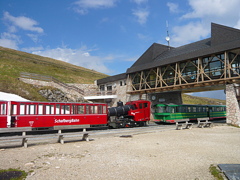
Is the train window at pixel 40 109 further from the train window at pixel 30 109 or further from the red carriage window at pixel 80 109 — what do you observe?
the red carriage window at pixel 80 109

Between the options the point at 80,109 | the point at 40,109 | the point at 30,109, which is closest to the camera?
the point at 30,109

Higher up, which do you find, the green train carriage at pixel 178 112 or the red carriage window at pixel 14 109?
the red carriage window at pixel 14 109

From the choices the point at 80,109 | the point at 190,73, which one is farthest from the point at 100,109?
the point at 190,73

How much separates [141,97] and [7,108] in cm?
2005

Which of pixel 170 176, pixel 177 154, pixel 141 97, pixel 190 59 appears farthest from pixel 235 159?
pixel 141 97

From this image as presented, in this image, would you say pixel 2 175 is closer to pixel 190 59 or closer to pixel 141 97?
pixel 190 59

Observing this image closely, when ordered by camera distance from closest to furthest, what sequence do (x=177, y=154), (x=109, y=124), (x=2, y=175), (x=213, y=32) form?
(x=2, y=175)
(x=177, y=154)
(x=109, y=124)
(x=213, y=32)

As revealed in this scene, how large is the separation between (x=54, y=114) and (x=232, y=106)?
17726 millimetres

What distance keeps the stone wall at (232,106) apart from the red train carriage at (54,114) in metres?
13.1

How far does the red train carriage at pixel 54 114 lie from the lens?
14.8m

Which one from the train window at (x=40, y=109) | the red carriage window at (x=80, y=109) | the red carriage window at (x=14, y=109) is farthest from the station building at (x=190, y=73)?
the red carriage window at (x=14, y=109)

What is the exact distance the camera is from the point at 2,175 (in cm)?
605

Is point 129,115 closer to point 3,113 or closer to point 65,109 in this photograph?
point 65,109

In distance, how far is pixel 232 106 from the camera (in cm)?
2091
